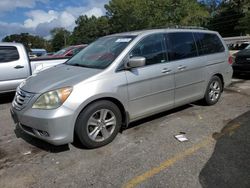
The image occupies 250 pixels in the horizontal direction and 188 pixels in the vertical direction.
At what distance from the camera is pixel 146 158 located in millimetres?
3834

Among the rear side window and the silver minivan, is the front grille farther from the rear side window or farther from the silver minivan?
the rear side window

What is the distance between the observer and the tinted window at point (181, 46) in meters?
5.19

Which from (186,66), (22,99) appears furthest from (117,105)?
(186,66)

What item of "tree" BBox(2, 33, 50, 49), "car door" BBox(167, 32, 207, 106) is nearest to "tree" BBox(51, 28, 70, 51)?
"tree" BBox(2, 33, 50, 49)

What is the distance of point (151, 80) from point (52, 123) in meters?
1.84

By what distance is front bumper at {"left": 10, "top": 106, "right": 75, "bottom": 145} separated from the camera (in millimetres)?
3736

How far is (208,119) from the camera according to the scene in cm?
540

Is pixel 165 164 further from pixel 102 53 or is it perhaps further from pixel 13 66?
pixel 13 66

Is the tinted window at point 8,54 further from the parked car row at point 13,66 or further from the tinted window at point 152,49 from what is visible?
the tinted window at point 152,49

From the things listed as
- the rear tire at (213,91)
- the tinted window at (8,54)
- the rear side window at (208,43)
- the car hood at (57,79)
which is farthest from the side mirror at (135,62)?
the tinted window at (8,54)

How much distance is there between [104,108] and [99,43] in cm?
171

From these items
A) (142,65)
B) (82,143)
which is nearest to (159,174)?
(82,143)

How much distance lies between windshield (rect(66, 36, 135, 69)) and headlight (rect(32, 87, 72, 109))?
0.82m

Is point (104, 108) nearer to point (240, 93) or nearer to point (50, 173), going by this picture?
point (50, 173)
